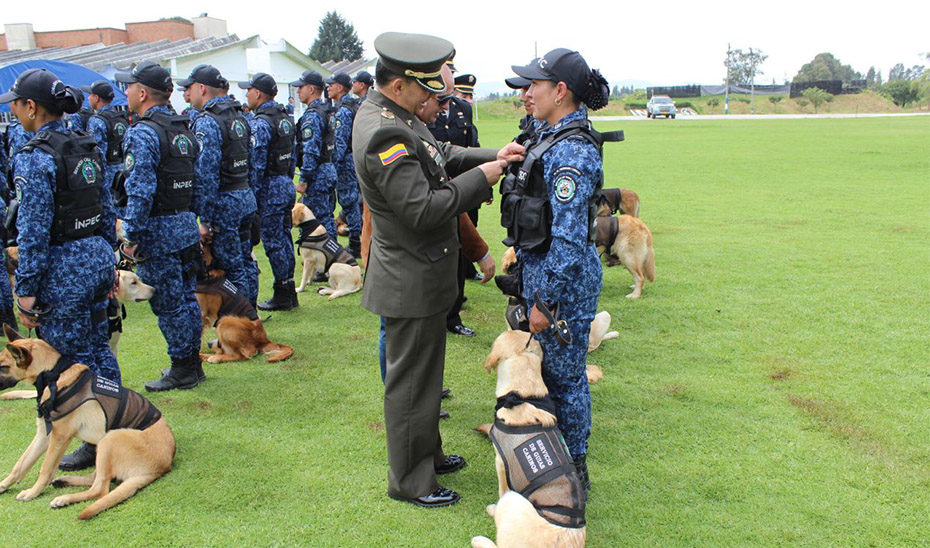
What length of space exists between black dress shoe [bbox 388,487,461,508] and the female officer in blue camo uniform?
0.68 meters

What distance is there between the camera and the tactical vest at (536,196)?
2.87 metres

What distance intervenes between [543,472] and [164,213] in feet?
10.7

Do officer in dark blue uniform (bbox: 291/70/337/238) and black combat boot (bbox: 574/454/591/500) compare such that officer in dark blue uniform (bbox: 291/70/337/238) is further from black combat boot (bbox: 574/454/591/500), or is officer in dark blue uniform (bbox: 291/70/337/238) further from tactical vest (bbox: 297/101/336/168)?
black combat boot (bbox: 574/454/591/500)

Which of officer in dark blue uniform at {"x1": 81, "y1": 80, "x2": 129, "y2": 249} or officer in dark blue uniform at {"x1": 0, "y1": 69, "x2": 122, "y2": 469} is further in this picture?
officer in dark blue uniform at {"x1": 81, "y1": 80, "x2": 129, "y2": 249}

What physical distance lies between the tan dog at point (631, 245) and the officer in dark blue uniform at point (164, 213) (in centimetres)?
408

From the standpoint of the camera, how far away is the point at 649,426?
13.2ft

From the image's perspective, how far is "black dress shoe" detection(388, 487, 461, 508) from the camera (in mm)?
3201

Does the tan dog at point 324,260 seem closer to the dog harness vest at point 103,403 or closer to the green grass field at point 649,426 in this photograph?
the green grass field at point 649,426

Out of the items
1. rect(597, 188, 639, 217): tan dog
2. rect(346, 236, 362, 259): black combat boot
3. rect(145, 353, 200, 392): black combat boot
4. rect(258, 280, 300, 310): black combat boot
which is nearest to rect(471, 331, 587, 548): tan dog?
rect(145, 353, 200, 392): black combat boot

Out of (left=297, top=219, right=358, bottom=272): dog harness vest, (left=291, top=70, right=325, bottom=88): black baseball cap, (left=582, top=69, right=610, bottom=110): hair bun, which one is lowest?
(left=297, top=219, right=358, bottom=272): dog harness vest

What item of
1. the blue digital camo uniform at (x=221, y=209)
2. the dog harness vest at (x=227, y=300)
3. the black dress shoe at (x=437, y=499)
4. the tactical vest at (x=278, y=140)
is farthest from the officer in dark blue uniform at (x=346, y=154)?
the black dress shoe at (x=437, y=499)

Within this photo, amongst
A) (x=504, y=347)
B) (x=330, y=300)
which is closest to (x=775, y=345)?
(x=504, y=347)

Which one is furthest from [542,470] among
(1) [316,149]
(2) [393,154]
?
(1) [316,149]

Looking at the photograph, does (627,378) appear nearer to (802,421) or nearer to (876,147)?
(802,421)
